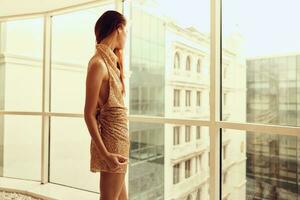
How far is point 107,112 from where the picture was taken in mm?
1459

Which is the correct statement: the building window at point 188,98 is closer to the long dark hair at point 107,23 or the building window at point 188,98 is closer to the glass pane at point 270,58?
the glass pane at point 270,58

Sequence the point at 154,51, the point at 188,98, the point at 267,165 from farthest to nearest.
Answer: the point at 188,98 < the point at 154,51 < the point at 267,165

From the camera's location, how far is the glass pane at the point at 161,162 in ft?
10.2

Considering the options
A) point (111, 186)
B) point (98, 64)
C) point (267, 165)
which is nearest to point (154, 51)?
point (267, 165)

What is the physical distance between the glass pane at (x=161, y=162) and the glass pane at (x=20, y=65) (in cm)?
231

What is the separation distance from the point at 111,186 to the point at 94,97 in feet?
1.51

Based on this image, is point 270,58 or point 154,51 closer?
point 270,58

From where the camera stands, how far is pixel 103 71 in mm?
1421

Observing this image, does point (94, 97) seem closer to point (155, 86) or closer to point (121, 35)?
point (121, 35)

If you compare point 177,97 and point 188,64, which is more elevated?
point 188,64

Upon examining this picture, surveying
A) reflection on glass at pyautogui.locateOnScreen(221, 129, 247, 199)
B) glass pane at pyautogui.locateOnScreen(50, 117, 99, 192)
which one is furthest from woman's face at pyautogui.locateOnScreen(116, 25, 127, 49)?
glass pane at pyautogui.locateOnScreen(50, 117, 99, 192)

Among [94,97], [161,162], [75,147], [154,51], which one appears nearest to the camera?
[94,97]

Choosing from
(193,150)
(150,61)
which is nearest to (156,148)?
(150,61)

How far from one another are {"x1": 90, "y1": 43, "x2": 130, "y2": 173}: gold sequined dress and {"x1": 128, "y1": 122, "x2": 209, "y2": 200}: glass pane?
0.87 m
